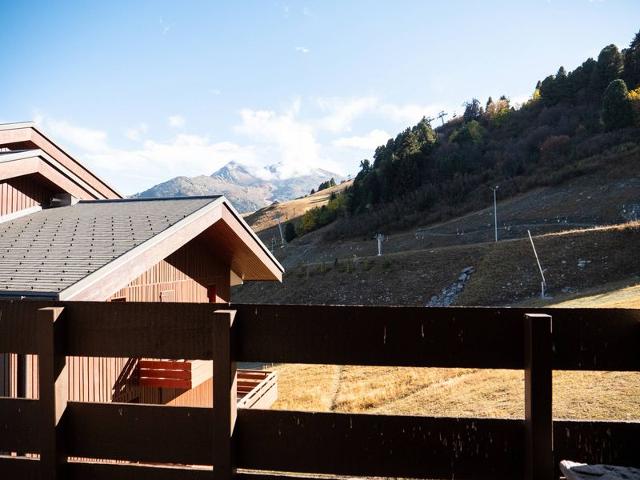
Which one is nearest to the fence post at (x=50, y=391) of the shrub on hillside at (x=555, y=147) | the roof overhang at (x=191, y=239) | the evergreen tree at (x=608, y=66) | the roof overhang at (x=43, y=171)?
the roof overhang at (x=191, y=239)

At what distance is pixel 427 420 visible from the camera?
2514mm

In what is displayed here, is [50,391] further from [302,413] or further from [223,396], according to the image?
[302,413]

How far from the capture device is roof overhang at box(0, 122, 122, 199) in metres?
11.8

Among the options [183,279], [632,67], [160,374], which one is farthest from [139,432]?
[632,67]

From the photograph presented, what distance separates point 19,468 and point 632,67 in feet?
301

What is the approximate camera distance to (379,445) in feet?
8.22

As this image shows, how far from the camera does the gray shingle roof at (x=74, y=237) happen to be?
6906 mm

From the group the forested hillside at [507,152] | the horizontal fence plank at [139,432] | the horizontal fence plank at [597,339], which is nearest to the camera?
the horizontal fence plank at [597,339]

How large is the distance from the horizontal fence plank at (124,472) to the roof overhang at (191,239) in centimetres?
382

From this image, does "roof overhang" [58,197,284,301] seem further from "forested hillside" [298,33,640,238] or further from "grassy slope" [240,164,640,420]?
"forested hillside" [298,33,640,238]

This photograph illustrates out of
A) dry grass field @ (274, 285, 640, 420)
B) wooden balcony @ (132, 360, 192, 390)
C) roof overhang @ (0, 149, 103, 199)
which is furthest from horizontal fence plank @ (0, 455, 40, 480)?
roof overhang @ (0, 149, 103, 199)

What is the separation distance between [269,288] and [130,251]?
136ft

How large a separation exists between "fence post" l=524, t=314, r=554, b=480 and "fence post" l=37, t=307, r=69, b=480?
2.28m

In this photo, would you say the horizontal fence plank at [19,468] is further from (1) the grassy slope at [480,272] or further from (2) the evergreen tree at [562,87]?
(2) the evergreen tree at [562,87]
